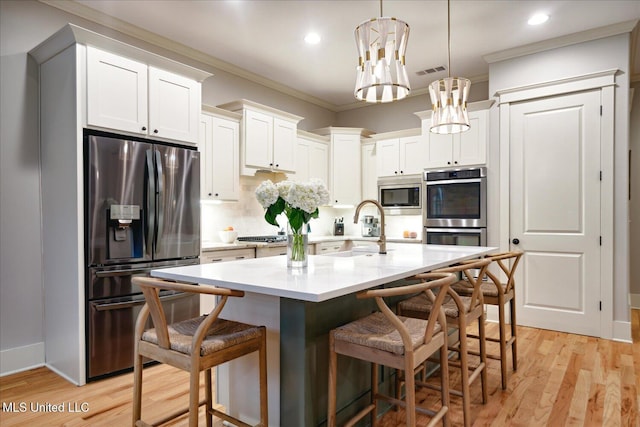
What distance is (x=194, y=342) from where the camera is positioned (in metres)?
1.57

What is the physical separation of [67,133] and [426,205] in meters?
3.67

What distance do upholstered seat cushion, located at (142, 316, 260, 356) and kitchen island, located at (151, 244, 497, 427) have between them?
0.52 ft

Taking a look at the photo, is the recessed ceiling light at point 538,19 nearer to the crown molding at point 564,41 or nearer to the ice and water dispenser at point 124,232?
the crown molding at point 564,41

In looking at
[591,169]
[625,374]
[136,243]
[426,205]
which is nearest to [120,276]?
[136,243]

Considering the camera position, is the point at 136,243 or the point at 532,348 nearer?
the point at 136,243

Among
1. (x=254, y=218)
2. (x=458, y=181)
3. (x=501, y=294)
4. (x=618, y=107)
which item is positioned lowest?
(x=501, y=294)

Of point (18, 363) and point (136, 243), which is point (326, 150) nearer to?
point (136, 243)

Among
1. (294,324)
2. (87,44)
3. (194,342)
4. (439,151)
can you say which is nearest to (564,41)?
(439,151)

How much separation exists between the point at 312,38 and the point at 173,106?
61.2 inches

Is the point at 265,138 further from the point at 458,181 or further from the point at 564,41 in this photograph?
the point at 564,41

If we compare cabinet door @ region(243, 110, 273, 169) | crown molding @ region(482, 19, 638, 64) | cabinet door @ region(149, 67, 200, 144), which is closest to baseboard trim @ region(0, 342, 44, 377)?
cabinet door @ region(149, 67, 200, 144)

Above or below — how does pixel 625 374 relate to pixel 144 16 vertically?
below

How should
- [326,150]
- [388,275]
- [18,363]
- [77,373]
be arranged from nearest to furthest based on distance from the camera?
[388,275], [77,373], [18,363], [326,150]

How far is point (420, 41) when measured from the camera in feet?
13.2
